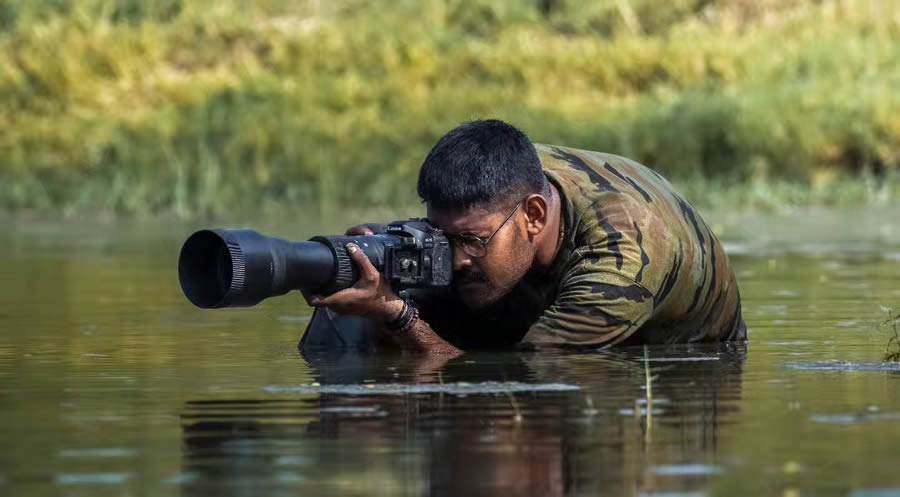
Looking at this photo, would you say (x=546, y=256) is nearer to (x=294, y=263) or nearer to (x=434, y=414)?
(x=294, y=263)

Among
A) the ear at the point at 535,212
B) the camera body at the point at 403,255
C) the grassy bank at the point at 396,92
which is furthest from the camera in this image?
the grassy bank at the point at 396,92

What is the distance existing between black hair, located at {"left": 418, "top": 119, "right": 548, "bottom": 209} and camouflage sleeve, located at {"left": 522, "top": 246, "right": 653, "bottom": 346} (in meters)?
0.39

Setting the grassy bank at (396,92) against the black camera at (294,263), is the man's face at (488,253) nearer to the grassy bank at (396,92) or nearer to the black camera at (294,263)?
the black camera at (294,263)

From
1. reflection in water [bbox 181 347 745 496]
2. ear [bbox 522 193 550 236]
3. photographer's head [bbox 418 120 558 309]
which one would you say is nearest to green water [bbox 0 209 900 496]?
reflection in water [bbox 181 347 745 496]

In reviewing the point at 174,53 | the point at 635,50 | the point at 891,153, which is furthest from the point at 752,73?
A: the point at 174,53

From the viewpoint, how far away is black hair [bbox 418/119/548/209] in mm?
7449

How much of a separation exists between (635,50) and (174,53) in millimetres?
6130

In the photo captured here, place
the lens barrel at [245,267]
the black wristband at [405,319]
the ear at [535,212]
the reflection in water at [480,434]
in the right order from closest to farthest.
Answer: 1. the reflection in water at [480,434]
2. the lens barrel at [245,267]
3. the ear at [535,212]
4. the black wristband at [405,319]

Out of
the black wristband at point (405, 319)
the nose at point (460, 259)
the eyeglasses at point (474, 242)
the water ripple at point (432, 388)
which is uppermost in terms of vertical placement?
the eyeglasses at point (474, 242)

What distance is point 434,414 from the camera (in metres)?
6.35

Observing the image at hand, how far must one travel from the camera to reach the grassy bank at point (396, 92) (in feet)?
81.6

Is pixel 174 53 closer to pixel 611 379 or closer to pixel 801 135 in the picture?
pixel 801 135

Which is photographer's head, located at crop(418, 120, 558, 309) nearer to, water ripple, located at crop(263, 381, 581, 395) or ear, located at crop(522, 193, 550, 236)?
ear, located at crop(522, 193, 550, 236)

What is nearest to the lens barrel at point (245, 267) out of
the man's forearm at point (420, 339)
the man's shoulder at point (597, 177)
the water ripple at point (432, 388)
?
the water ripple at point (432, 388)
